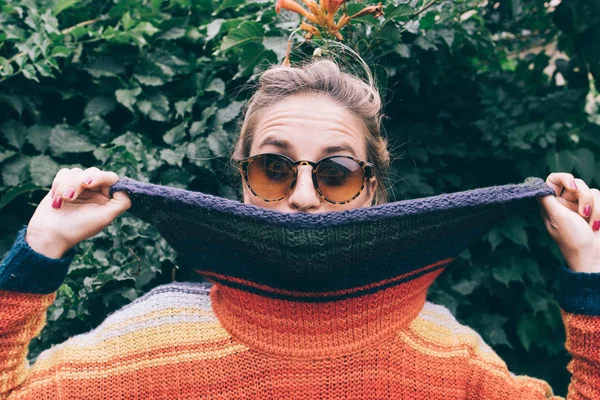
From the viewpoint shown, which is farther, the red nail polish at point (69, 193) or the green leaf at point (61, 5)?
the green leaf at point (61, 5)

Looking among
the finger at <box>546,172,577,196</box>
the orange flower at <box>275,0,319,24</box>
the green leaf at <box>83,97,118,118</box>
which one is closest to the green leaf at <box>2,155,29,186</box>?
the green leaf at <box>83,97,118,118</box>

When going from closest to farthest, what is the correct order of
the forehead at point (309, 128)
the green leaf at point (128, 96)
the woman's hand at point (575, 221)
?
the woman's hand at point (575, 221) < the forehead at point (309, 128) < the green leaf at point (128, 96)

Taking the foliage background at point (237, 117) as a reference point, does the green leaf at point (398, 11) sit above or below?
above

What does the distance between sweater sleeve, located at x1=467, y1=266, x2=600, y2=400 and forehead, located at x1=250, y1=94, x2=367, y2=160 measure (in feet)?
1.98

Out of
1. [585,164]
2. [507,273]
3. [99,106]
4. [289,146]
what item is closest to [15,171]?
[99,106]

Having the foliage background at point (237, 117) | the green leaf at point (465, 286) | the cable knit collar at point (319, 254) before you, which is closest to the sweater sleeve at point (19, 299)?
the cable knit collar at point (319, 254)

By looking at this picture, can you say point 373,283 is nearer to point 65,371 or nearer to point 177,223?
point 177,223

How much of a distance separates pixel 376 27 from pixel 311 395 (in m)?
1.05

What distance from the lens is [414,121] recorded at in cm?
189

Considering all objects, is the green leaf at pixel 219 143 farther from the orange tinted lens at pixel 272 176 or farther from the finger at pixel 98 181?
the finger at pixel 98 181

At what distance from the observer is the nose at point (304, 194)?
119 cm

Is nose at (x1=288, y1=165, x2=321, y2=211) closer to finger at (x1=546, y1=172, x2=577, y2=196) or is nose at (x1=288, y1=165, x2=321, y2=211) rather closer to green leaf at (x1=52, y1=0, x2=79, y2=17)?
finger at (x1=546, y1=172, x2=577, y2=196)

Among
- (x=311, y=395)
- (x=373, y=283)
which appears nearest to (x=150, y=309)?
(x=311, y=395)

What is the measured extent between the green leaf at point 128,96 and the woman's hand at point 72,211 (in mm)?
591
